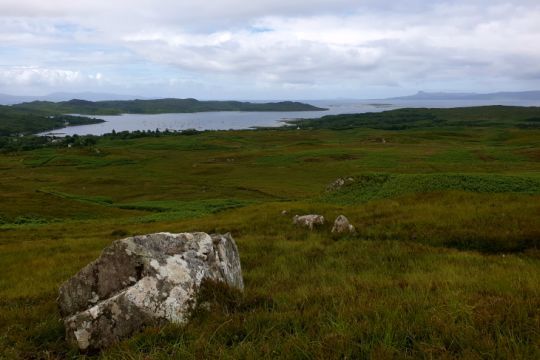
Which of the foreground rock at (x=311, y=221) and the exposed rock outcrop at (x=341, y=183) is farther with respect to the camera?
the exposed rock outcrop at (x=341, y=183)

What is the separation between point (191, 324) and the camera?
6902mm

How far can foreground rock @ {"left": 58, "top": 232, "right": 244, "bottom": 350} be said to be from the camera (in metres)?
7.06

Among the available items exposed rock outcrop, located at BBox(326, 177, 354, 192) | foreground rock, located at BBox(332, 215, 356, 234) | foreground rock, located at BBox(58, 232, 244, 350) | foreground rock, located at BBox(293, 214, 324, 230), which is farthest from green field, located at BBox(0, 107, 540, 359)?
foreground rock, located at BBox(293, 214, 324, 230)

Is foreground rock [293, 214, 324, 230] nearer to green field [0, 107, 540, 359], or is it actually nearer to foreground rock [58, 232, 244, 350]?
green field [0, 107, 540, 359]

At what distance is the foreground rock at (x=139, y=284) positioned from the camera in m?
7.06

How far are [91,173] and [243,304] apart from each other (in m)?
102

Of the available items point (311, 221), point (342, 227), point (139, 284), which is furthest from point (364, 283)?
point (311, 221)

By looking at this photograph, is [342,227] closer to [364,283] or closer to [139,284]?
[364,283]

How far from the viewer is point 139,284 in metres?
7.50

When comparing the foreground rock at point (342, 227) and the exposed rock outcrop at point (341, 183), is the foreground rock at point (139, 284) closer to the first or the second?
the foreground rock at point (342, 227)

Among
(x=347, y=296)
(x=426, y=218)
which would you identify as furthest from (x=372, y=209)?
(x=347, y=296)

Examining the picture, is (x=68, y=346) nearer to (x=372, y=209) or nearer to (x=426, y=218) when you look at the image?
(x=426, y=218)

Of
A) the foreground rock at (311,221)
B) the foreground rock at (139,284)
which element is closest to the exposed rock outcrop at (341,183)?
the foreground rock at (311,221)

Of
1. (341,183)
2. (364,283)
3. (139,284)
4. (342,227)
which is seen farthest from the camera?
(341,183)
